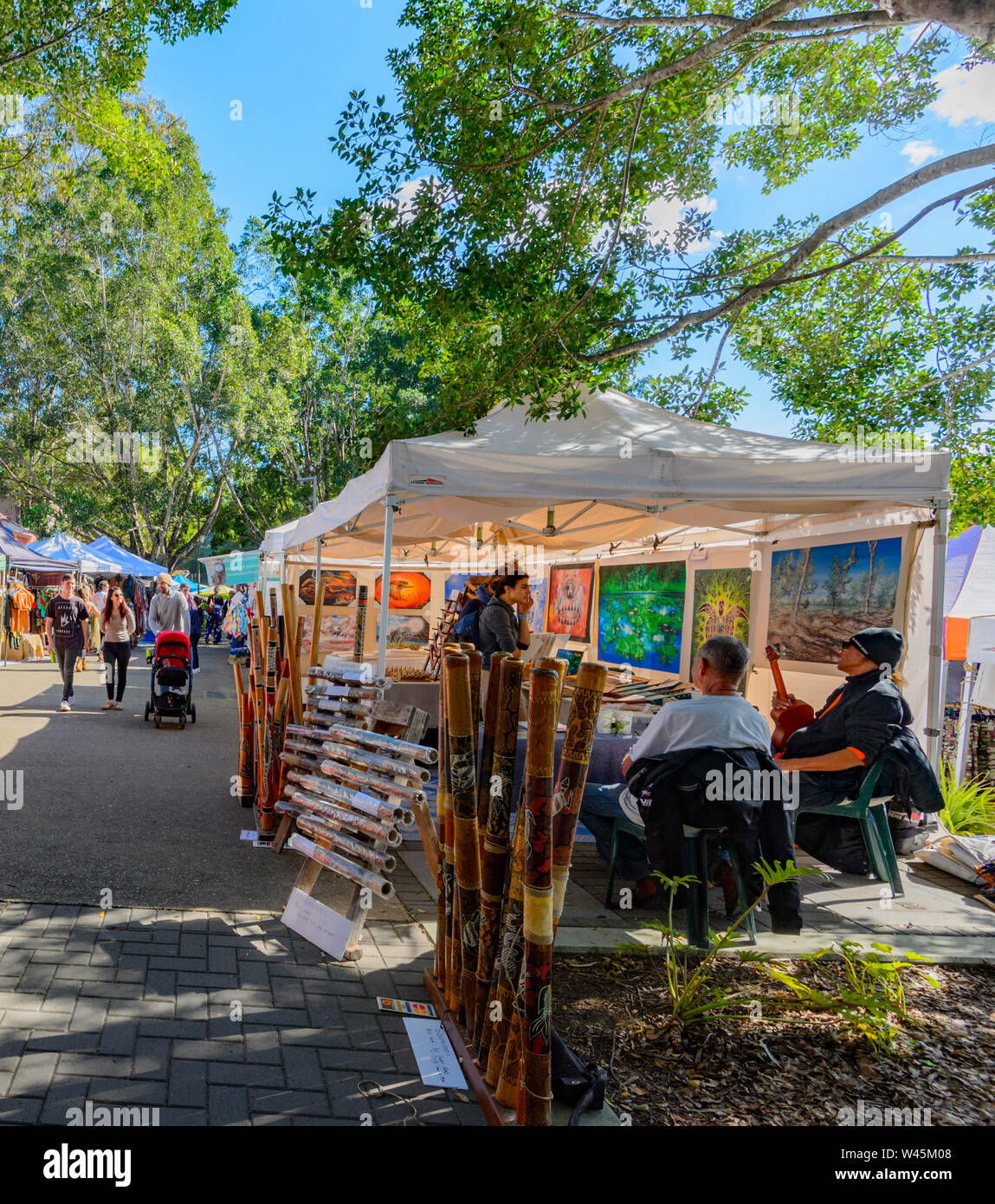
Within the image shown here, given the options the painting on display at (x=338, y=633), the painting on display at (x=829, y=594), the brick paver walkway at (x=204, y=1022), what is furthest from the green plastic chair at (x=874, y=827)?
the painting on display at (x=338, y=633)

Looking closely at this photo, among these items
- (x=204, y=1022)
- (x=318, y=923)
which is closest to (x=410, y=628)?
(x=318, y=923)

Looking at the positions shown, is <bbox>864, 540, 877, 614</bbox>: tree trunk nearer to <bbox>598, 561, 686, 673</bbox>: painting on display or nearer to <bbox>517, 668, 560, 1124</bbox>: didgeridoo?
<bbox>598, 561, 686, 673</bbox>: painting on display

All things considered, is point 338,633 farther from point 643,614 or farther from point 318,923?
point 318,923

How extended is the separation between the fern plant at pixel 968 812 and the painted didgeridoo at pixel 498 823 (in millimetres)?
4952

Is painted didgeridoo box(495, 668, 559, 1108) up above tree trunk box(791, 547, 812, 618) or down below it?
below

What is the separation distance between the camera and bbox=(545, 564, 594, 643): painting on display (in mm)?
12031

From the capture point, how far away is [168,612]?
10.8 m

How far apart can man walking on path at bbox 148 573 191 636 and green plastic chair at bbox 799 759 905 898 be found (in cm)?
866

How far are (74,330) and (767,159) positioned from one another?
25.8 metres

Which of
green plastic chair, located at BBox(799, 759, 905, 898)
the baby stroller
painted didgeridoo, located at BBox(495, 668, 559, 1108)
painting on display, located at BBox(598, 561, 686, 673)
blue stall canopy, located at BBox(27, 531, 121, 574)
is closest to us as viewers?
painted didgeridoo, located at BBox(495, 668, 559, 1108)

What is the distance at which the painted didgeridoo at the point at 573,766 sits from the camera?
2.40 metres

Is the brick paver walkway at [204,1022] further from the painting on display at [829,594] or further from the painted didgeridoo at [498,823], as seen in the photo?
the painting on display at [829,594]

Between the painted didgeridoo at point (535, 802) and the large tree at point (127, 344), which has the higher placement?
the large tree at point (127, 344)

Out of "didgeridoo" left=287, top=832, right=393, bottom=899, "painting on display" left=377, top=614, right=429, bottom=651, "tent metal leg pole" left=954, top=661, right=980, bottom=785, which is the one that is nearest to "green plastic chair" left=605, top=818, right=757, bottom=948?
"didgeridoo" left=287, top=832, right=393, bottom=899
